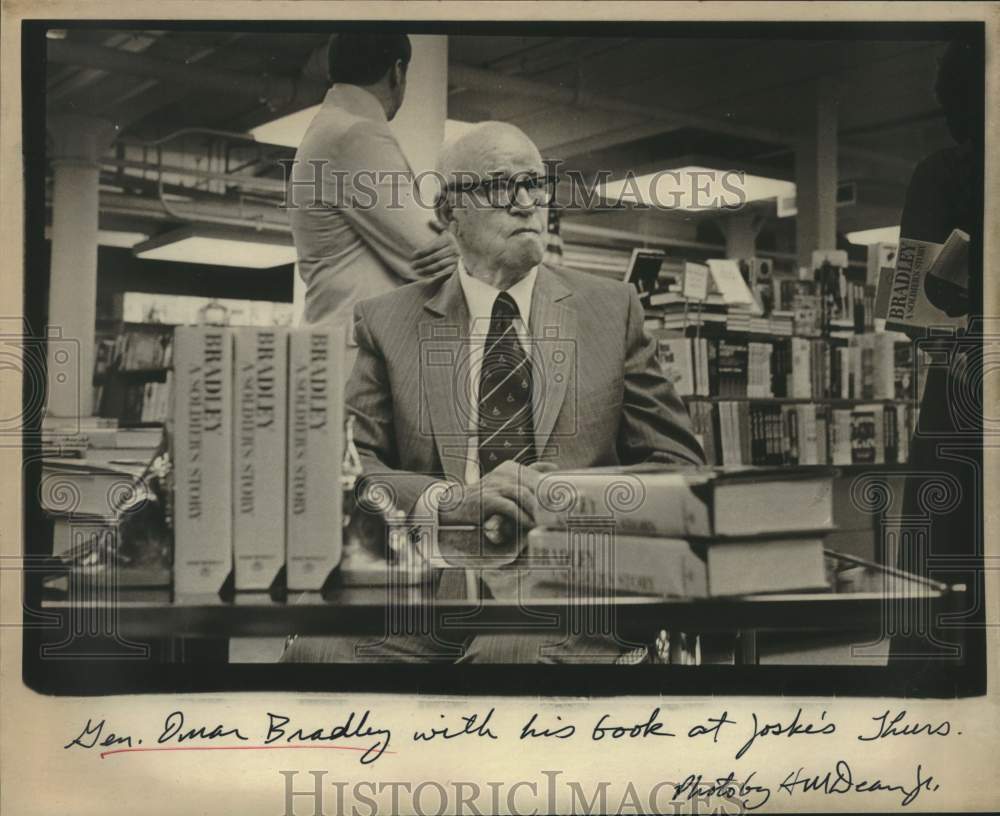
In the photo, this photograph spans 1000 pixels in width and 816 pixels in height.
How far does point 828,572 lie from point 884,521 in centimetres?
18

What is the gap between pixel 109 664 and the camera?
1700 mm

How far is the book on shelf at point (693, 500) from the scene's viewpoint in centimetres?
152

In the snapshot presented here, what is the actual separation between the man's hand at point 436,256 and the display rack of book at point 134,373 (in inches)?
17.6

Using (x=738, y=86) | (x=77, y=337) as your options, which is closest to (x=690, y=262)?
(x=738, y=86)

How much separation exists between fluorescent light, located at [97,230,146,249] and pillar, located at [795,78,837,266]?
1178 mm

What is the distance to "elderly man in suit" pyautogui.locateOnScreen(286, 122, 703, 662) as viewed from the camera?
1682mm

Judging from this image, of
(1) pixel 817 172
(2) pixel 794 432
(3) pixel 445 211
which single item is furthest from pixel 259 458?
(1) pixel 817 172

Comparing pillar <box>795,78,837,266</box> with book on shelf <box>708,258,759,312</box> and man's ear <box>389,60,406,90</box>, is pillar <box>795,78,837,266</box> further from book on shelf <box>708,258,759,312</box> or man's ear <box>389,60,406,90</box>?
man's ear <box>389,60,406,90</box>

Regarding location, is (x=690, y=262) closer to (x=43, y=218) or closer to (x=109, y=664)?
(x=43, y=218)

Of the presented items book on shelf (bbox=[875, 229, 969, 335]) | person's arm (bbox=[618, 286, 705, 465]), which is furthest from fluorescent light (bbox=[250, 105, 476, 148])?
book on shelf (bbox=[875, 229, 969, 335])

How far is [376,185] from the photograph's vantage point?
170 centimetres

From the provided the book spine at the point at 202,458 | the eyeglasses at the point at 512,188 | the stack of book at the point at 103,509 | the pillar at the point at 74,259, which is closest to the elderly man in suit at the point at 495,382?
the eyeglasses at the point at 512,188

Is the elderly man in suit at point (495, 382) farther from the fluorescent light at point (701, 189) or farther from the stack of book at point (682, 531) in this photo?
the fluorescent light at point (701, 189)

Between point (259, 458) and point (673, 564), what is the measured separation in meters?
0.71
